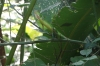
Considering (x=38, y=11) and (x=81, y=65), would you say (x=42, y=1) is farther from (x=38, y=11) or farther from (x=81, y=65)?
(x=81, y=65)

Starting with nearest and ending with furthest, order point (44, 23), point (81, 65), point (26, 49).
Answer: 1. point (81, 65)
2. point (44, 23)
3. point (26, 49)

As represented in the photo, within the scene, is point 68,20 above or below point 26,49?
above

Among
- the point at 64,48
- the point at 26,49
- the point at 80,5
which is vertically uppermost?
the point at 80,5

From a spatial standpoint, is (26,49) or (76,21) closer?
(76,21)

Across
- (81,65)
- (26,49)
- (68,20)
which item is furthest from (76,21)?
(26,49)

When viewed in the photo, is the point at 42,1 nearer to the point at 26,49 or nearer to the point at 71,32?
the point at 71,32

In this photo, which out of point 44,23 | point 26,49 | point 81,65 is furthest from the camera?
point 26,49

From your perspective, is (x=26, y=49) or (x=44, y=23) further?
(x=26, y=49)

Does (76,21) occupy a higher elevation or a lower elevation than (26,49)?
higher

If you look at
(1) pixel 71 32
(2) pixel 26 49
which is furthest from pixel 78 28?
(2) pixel 26 49
